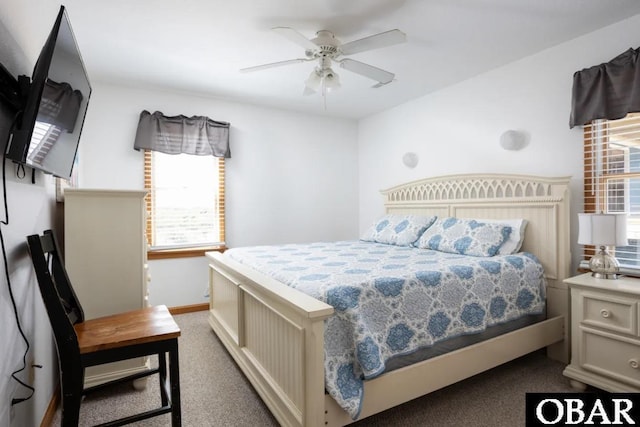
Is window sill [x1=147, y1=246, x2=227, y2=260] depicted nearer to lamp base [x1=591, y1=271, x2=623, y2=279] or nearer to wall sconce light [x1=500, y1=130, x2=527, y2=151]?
wall sconce light [x1=500, y1=130, x2=527, y2=151]

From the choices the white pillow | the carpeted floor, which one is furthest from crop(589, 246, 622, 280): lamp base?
the carpeted floor

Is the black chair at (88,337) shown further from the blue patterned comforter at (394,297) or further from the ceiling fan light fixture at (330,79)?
the ceiling fan light fixture at (330,79)

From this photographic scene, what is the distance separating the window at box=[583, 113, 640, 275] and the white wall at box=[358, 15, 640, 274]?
0.09m

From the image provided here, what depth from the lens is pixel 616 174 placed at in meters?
2.50

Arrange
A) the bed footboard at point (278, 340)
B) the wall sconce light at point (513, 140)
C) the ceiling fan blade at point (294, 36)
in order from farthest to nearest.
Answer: the wall sconce light at point (513, 140), the ceiling fan blade at point (294, 36), the bed footboard at point (278, 340)

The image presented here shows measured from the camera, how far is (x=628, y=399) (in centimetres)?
197

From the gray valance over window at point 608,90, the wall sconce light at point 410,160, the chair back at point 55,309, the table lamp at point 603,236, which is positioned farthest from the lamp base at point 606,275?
the chair back at point 55,309

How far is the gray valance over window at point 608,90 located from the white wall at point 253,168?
2964 millimetres

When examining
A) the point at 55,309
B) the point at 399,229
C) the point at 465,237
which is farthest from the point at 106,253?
the point at 465,237

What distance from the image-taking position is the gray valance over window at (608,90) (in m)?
2.34

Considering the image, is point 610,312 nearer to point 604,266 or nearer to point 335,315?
point 604,266

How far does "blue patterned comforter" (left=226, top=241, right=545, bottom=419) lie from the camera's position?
5.22 feet

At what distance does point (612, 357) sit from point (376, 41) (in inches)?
96.3

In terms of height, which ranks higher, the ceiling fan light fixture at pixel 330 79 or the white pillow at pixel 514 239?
the ceiling fan light fixture at pixel 330 79
